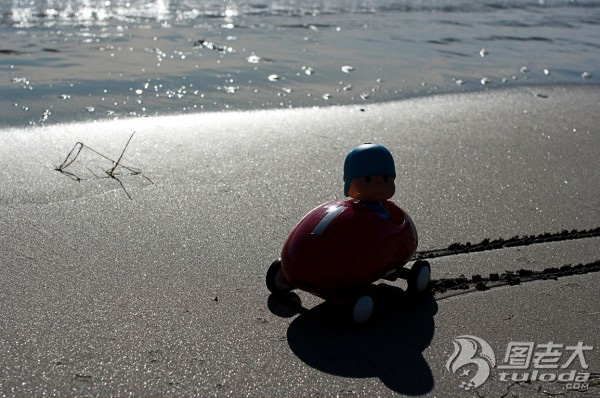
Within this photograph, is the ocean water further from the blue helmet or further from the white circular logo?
the white circular logo

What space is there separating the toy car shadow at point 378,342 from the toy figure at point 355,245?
8 cm

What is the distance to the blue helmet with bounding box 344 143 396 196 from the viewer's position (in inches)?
124

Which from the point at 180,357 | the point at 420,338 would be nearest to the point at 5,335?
the point at 180,357

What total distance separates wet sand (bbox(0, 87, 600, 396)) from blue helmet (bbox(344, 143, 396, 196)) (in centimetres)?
52

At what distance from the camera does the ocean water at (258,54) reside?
6195 mm

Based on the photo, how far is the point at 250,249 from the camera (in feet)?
12.0

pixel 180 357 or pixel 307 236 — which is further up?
pixel 307 236

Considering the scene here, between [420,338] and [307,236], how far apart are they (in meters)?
0.55

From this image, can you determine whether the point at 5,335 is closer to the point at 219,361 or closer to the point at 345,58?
the point at 219,361

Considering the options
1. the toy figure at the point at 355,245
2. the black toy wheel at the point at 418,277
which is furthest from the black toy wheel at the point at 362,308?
the black toy wheel at the point at 418,277

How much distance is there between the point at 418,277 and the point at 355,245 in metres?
0.38

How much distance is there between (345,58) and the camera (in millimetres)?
7816

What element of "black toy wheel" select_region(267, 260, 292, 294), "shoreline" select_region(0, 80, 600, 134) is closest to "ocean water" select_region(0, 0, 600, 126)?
"shoreline" select_region(0, 80, 600, 134)

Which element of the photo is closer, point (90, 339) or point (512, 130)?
A: point (90, 339)
